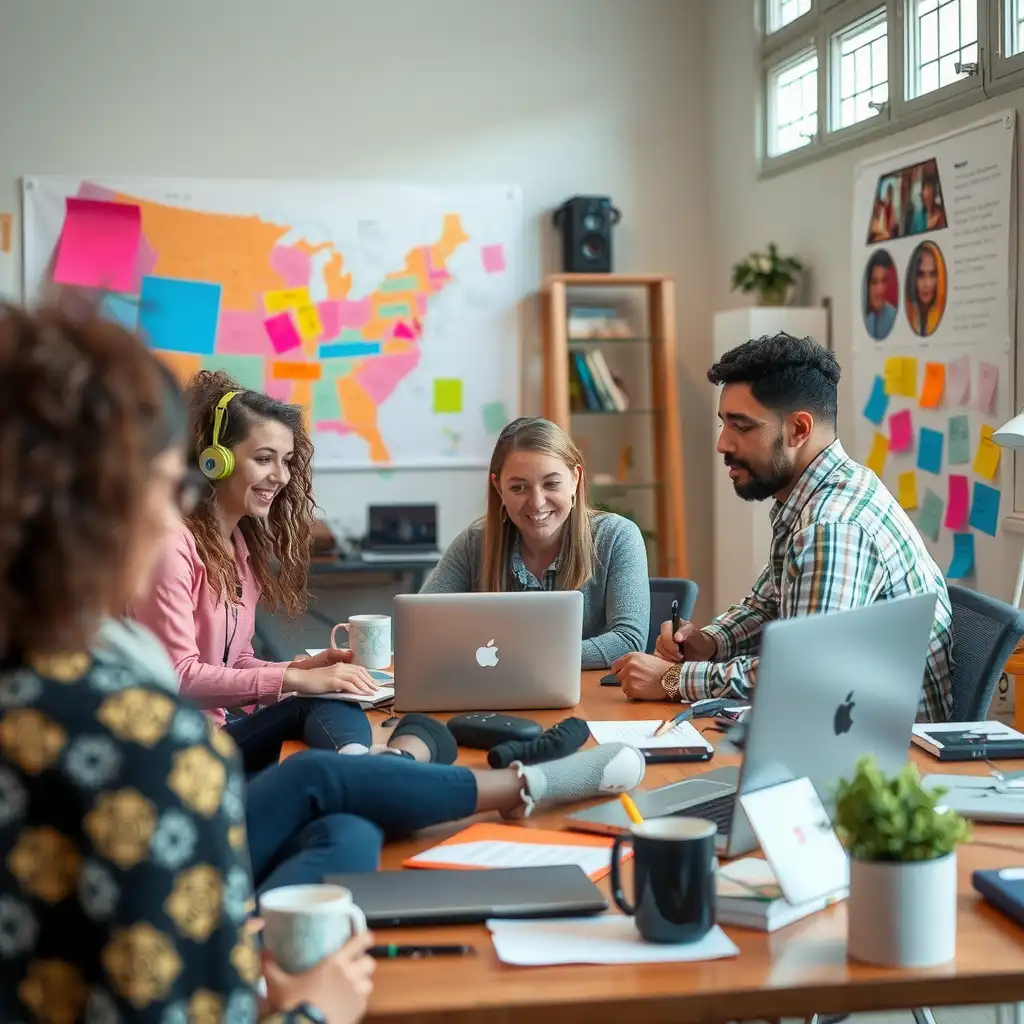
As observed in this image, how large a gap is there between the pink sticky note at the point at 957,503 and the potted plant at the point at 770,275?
1247mm

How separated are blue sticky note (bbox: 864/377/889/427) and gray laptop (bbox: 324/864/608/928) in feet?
10.4

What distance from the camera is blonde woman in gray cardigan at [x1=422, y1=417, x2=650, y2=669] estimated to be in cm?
278

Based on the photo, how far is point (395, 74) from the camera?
211 inches

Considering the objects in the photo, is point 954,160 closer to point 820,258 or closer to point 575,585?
point 820,258

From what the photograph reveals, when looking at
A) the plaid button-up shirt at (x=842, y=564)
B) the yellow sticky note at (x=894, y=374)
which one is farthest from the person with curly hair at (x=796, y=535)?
the yellow sticky note at (x=894, y=374)

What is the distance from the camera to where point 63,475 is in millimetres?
911

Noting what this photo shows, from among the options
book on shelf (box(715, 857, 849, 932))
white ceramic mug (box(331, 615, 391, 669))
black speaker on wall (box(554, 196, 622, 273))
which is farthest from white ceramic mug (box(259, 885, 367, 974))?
black speaker on wall (box(554, 196, 622, 273))

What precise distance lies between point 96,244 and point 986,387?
3354mm

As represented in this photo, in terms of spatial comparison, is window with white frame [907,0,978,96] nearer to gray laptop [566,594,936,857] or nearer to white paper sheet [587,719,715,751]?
white paper sheet [587,719,715,751]

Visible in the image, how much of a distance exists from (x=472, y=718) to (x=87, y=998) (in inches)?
43.7

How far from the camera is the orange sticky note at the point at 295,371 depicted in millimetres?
5246

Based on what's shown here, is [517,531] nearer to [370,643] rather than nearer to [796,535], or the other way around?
[370,643]

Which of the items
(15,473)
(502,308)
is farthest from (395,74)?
(15,473)

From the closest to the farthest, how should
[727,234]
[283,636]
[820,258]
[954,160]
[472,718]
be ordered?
1. [472,718]
2. [954,160]
3. [820,258]
4. [283,636]
5. [727,234]
